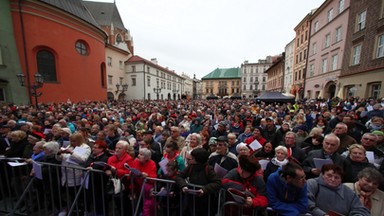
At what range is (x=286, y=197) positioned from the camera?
2176 mm

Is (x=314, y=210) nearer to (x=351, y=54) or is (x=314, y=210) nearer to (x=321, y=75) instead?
(x=351, y=54)

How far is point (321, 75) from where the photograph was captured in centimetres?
2141

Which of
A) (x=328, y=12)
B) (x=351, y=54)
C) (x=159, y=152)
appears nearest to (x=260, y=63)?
(x=328, y=12)

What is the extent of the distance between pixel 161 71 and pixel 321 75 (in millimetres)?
39889

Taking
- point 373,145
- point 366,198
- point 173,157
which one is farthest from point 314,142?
point 173,157

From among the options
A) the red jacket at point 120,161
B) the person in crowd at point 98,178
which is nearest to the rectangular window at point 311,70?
the red jacket at point 120,161

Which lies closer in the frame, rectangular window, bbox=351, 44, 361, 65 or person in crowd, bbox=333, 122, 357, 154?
person in crowd, bbox=333, 122, 357, 154

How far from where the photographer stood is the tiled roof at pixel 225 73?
258ft

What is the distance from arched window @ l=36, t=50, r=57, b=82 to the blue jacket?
79.2 feet

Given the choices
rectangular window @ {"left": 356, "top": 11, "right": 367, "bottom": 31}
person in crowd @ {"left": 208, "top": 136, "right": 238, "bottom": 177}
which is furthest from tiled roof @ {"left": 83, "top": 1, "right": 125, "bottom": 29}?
person in crowd @ {"left": 208, "top": 136, "right": 238, "bottom": 177}

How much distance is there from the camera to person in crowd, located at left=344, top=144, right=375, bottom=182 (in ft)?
8.84

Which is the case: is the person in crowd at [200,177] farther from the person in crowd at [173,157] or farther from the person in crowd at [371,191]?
the person in crowd at [371,191]

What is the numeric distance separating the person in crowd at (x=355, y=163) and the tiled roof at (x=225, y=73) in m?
78.5

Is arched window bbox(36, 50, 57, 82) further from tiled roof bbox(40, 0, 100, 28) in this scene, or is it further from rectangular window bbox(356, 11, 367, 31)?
rectangular window bbox(356, 11, 367, 31)
